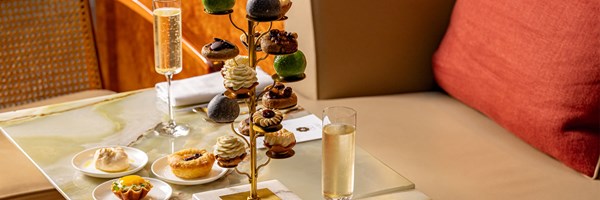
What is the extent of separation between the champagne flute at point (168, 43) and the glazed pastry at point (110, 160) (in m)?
0.21

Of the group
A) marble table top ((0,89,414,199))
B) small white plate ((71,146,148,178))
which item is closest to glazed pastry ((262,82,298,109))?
marble table top ((0,89,414,199))

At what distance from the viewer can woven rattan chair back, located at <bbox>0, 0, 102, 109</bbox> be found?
9.64ft

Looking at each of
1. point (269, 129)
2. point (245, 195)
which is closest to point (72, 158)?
point (245, 195)

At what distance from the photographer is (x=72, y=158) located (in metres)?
1.88

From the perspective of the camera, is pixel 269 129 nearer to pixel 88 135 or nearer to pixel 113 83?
pixel 88 135

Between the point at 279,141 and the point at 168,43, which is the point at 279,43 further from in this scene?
the point at 168,43

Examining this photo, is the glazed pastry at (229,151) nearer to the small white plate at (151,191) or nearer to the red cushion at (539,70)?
the small white plate at (151,191)

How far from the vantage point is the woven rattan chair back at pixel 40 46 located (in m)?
2.94

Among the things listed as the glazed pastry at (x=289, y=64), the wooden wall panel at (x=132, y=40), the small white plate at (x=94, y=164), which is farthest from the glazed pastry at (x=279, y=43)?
the wooden wall panel at (x=132, y=40)

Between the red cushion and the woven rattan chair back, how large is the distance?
3.90 ft

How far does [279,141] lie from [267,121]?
2.2 inches

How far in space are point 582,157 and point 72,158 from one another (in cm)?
103

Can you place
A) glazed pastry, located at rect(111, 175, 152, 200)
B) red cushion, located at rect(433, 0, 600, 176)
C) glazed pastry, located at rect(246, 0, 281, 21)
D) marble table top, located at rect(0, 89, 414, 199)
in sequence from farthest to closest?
red cushion, located at rect(433, 0, 600, 176) < marble table top, located at rect(0, 89, 414, 199) < glazed pastry, located at rect(111, 175, 152, 200) < glazed pastry, located at rect(246, 0, 281, 21)

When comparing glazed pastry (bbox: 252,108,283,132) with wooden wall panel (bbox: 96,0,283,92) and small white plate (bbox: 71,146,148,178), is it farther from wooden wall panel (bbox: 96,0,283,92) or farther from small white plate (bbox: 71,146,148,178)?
wooden wall panel (bbox: 96,0,283,92)
